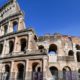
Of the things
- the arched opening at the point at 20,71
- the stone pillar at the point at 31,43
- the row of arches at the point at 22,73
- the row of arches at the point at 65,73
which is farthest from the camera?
the row of arches at the point at 65,73

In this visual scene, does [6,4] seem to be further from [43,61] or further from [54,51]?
[43,61]

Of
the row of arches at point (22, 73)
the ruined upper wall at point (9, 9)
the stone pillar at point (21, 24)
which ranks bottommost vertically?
the row of arches at point (22, 73)

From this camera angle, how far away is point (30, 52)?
25.5 meters

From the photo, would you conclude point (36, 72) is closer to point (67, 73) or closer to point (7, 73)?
point (7, 73)

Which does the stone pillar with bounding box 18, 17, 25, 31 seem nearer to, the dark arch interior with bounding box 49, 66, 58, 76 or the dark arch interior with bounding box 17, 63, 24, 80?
the dark arch interior with bounding box 17, 63, 24, 80

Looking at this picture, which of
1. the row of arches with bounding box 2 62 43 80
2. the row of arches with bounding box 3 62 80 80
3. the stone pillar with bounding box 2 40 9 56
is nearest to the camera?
the row of arches with bounding box 2 62 43 80

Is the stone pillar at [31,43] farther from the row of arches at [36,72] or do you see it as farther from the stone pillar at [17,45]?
the row of arches at [36,72]

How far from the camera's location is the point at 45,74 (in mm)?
23328

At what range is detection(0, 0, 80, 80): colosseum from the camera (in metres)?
24.6

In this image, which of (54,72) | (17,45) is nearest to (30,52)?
(17,45)

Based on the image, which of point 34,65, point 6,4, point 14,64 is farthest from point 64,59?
point 6,4

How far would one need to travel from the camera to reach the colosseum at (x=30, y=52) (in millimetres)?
24645

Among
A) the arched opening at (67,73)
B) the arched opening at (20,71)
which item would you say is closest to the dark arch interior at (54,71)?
the arched opening at (67,73)

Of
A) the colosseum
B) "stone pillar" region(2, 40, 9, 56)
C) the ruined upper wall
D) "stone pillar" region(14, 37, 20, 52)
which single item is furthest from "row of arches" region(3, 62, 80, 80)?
the ruined upper wall
